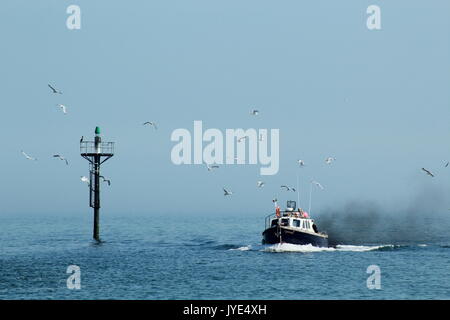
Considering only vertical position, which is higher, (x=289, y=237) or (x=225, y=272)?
(x=289, y=237)

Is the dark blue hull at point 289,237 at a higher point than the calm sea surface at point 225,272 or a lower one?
higher

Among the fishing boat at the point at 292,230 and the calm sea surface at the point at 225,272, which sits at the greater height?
the fishing boat at the point at 292,230

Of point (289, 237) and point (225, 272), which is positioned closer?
point (225, 272)

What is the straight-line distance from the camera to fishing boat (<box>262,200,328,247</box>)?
75.4 meters

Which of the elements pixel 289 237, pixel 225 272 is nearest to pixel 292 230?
pixel 289 237

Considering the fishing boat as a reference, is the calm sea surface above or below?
below

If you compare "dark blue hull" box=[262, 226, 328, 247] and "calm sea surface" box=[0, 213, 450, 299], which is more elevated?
"dark blue hull" box=[262, 226, 328, 247]

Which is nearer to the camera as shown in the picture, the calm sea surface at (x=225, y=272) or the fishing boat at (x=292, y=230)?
the calm sea surface at (x=225, y=272)

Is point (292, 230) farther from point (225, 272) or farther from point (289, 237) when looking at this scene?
point (225, 272)

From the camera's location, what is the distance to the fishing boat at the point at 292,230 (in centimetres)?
7544

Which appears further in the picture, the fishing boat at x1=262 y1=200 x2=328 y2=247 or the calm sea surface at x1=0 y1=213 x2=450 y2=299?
the fishing boat at x1=262 y1=200 x2=328 y2=247

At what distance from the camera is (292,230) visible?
75188mm
